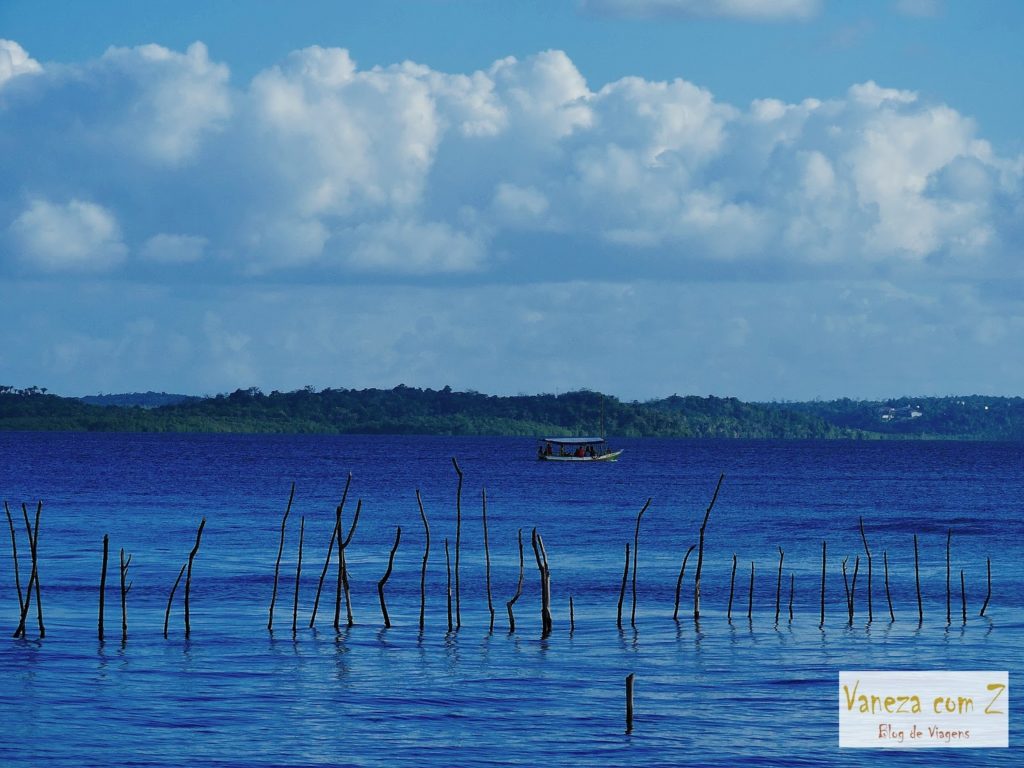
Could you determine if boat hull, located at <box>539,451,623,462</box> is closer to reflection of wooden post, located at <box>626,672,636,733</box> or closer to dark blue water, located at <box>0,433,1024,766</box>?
dark blue water, located at <box>0,433,1024,766</box>

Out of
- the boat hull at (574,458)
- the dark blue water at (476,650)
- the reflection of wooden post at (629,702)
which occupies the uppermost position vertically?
the boat hull at (574,458)

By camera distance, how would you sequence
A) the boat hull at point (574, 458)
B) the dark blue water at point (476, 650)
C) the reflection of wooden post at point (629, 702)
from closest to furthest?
the reflection of wooden post at point (629, 702), the dark blue water at point (476, 650), the boat hull at point (574, 458)

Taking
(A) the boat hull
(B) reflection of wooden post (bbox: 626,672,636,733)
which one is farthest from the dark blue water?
(A) the boat hull

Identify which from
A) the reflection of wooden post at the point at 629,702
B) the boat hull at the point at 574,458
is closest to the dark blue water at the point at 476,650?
the reflection of wooden post at the point at 629,702

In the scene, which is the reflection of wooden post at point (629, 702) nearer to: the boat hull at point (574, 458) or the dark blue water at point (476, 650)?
the dark blue water at point (476, 650)

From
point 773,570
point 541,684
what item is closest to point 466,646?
point 541,684

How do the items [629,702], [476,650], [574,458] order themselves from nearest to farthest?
1. [629,702]
2. [476,650]
3. [574,458]

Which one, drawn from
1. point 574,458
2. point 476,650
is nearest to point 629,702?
point 476,650

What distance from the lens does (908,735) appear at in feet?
91.5

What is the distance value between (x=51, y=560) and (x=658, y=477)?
92.5 metres

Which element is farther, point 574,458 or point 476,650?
point 574,458

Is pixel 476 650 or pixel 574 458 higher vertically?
pixel 574 458

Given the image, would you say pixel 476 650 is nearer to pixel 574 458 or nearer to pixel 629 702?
pixel 629 702

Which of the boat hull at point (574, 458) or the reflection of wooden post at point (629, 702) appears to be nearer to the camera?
the reflection of wooden post at point (629, 702)
